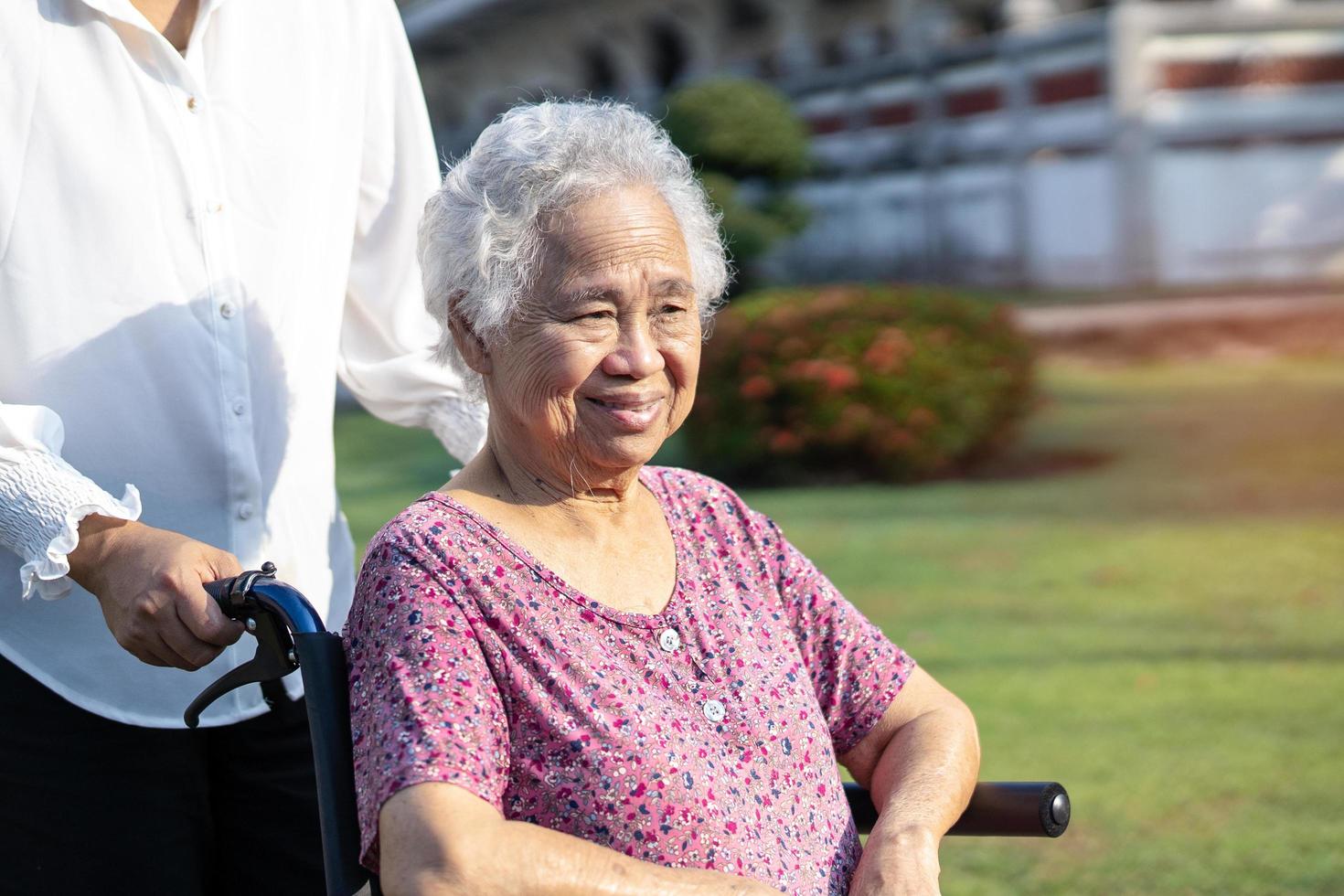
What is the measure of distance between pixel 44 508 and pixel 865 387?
28.5 feet

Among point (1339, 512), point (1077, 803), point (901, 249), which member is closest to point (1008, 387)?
point (1339, 512)

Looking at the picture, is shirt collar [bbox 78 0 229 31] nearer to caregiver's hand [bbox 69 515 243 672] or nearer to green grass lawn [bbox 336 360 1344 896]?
caregiver's hand [bbox 69 515 243 672]

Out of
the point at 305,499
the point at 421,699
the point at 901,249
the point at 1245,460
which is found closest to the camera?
the point at 421,699

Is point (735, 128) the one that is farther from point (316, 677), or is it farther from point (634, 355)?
point (316, 677)

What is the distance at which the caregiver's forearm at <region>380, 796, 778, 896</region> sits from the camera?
65.4 inches

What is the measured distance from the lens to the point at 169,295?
6.70 ft

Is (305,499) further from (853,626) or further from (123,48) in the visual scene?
(853,626)

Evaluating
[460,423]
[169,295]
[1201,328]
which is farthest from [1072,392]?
[169,295]

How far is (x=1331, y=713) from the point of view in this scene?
17.6ft

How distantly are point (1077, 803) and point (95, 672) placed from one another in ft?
10.8

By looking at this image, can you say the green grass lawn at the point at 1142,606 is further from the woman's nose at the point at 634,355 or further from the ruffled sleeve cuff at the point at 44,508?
the ruffled sleeve cuff at the point at 44,508

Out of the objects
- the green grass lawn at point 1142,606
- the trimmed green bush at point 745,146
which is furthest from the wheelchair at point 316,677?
the trimmed green bush at point 745,146

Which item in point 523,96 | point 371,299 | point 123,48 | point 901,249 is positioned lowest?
point 901,249

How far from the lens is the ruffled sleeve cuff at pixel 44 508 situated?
1794 mm
